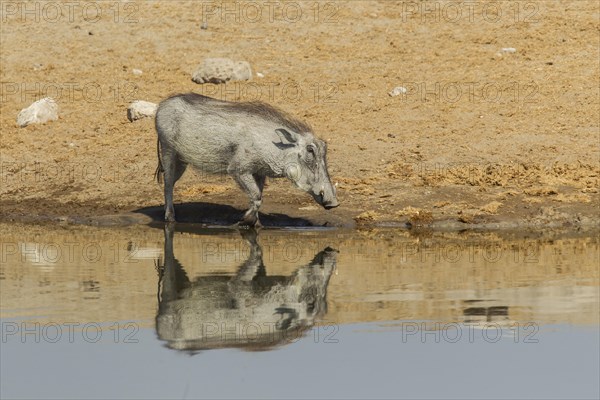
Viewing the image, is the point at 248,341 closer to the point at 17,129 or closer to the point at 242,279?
the point at 242,279

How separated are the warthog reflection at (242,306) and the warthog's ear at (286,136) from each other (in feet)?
8.21

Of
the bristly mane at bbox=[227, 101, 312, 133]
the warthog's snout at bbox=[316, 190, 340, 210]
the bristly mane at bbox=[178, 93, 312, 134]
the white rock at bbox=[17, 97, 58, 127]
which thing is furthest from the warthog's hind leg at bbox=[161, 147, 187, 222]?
the white rock at bbox=[17, 97, 58, 127]

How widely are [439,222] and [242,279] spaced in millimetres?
4316

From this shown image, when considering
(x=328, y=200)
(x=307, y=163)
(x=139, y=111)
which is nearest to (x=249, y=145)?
(x=307, y=163)

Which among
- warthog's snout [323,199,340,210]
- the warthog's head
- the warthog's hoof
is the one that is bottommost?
the warthog's hoof

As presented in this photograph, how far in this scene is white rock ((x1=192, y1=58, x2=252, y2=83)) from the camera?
73.5 ft

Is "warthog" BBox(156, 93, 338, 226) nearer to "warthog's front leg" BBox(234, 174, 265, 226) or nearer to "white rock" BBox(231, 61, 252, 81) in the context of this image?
"warthog's front leg" BBox(234, 174, 265, 226)

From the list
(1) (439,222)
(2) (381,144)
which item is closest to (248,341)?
(1) (439,222)

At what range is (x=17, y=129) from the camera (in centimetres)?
2125

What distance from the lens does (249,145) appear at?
15992 mm

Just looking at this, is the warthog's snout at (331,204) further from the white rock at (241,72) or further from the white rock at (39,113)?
the white rock at (39,113)

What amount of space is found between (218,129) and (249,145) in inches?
18.4

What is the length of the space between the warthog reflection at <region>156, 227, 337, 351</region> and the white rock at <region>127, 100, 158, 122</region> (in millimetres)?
7568

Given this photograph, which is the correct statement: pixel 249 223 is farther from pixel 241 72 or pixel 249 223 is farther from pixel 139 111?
pixel 241 72
